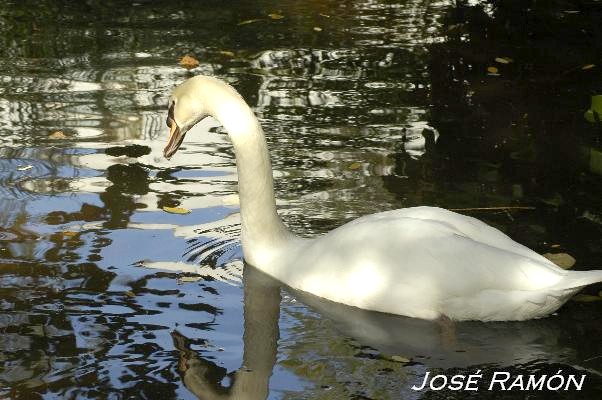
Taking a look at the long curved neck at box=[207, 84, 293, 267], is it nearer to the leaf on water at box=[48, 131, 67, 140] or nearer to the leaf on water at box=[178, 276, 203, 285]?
the leaf on water at box=[178, 276, 203, 285]

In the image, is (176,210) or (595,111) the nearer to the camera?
(176,210)

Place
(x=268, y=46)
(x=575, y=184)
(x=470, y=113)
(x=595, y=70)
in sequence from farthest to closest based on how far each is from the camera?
(x=268, y=46) → (x=595, y=70) → (x=470, y=113) → (x=575, y=184)

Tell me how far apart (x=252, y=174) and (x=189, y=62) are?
164 inches

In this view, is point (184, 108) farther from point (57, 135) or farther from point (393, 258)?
point (57, 135)

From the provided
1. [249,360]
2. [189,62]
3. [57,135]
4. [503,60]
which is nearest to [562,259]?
[249,360]

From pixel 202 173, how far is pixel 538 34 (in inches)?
188

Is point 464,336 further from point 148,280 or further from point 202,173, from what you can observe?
point 202,173

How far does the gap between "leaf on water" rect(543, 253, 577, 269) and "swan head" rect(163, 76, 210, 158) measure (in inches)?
81.4

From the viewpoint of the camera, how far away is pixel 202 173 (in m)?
7.84

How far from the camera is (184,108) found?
Result: 21.2ft

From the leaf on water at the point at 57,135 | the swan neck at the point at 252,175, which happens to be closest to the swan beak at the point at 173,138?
the swan neck at the point at 252,175

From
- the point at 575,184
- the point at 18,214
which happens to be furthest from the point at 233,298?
the point at 575,184

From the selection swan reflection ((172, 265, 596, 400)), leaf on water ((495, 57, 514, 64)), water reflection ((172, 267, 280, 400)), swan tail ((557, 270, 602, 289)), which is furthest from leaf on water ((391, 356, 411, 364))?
leaf on water ((495, 57, 514, 64))

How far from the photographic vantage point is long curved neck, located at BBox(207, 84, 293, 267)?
622 cm
